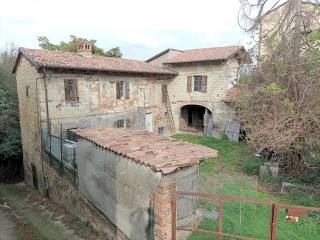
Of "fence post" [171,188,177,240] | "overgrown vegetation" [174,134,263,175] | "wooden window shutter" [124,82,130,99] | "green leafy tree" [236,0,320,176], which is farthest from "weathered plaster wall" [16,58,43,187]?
"fence post" [171,188,177,240]

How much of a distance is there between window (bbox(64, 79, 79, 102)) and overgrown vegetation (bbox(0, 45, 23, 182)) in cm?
596

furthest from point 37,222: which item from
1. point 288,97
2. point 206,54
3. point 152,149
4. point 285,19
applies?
point 206,54

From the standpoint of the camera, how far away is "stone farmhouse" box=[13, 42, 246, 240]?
6035 millimetres

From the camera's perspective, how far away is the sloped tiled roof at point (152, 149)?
218 inches

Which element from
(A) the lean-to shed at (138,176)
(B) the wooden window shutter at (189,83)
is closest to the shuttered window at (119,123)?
(B) the wooden window shutter at (189,83)

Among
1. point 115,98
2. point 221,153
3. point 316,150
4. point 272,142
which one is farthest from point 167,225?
point 115,98

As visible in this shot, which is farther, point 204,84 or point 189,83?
point 189,83

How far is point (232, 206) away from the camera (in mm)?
8133

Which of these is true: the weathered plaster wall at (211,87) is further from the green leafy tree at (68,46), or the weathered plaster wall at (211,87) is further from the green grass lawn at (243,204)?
the green leafy tree at (68,46)

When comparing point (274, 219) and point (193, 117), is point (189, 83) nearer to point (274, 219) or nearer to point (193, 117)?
point (193, 117)

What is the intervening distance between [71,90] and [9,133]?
262 inches

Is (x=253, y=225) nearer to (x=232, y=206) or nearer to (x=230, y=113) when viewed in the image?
(x=232, y=206)

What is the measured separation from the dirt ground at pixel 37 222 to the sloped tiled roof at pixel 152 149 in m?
2.94

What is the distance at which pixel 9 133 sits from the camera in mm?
17562
